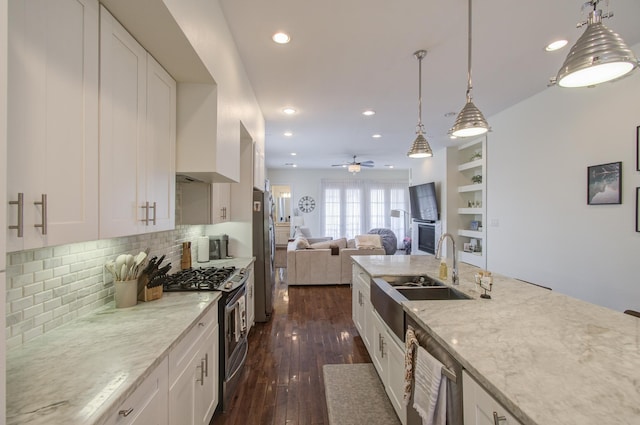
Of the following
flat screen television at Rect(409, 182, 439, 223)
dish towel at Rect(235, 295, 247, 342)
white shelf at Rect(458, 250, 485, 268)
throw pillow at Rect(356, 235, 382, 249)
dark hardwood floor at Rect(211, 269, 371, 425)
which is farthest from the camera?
flat screen television at Rect(409, 182, 439, 223)

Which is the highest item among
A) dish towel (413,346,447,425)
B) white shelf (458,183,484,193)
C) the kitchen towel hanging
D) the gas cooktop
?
white shelf (458,183,484,193)

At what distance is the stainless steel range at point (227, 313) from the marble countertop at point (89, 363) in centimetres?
42

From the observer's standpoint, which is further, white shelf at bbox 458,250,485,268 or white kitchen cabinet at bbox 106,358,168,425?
white shelf at bbox 458,250,485,268

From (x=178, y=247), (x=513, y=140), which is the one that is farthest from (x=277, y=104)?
(x=513, y=140)

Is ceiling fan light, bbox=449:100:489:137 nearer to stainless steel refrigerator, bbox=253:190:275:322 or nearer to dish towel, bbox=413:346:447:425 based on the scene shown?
dish towel, bbox=413:346:447:425

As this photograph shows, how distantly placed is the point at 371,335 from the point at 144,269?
1844 mm

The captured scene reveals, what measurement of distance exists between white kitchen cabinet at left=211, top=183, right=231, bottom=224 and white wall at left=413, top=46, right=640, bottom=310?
3.77 m

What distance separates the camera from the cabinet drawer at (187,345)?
1.31m

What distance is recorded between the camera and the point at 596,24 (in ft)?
4.12

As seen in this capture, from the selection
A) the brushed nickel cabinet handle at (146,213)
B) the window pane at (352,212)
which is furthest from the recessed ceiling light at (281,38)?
the window pane at (352,212)

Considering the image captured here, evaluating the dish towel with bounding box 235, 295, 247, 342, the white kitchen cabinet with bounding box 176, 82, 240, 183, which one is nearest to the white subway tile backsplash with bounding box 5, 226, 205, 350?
the white kitchen cabinet with bounding box 176, 82, 240, 183

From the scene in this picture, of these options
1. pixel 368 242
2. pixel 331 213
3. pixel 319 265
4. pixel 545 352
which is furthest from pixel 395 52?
pixel 331 213

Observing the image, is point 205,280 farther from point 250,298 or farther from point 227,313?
point 250,298

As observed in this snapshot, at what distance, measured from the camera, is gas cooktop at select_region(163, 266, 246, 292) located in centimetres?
204
